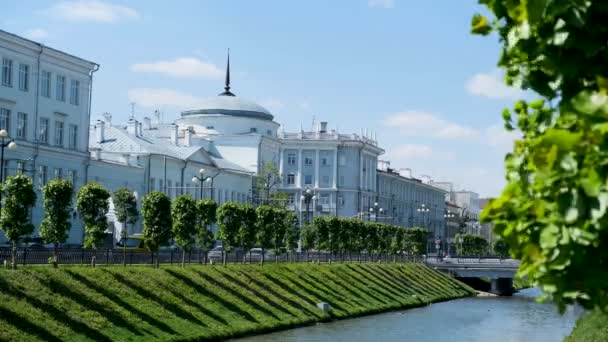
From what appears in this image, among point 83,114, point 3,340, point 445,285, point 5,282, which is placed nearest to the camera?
point 3,340

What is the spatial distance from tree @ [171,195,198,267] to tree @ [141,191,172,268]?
2150 mm

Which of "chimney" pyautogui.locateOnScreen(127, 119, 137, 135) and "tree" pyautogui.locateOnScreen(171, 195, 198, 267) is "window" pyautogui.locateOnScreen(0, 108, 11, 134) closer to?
"tree" pyautogui.locateOnScreen(171, 195, 198, 267)

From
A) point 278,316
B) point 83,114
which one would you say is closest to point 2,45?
point 83,114

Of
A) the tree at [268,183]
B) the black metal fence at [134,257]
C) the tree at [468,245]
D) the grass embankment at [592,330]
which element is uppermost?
the tree at [268,183]

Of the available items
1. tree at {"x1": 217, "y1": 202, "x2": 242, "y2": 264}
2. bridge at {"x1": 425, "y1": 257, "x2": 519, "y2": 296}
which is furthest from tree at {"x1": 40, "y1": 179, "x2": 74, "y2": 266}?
bridge at {"x1": 425, "y1": 257, "x2": 519, "y2": 296}

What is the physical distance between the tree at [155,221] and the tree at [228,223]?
9760mm

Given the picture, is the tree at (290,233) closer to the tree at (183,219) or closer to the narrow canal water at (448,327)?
the narrow canal water at (448,327)

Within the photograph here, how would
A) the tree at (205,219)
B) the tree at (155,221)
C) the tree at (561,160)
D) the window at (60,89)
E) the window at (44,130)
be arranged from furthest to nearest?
the window at (60,89)
the window at (44,130)
the tree at (205,219)
the tree at (155,221)
the tree at (561,160)

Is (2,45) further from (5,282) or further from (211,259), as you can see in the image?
(5,282)

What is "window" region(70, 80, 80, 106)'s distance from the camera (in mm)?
68625

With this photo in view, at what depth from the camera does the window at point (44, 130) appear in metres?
65.2

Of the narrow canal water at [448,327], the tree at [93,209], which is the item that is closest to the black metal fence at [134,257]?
the tree at [93,209]

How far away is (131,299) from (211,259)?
1561 centimetres

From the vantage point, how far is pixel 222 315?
4509 centimetres
